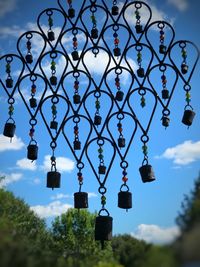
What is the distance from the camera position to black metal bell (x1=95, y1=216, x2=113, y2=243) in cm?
579

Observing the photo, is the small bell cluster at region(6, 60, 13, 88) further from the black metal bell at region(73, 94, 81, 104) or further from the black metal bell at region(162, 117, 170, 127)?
the black metal bell at region(162, 117, 170, 127)

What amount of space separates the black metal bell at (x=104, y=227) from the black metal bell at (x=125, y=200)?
0.30 m

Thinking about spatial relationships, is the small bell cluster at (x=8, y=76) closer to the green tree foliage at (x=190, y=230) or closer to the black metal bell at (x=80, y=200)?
the black metal bell at (x=80, y=200)

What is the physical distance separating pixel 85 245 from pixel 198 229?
15.6 metres

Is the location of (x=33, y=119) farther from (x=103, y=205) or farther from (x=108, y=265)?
(x=108, y=265)

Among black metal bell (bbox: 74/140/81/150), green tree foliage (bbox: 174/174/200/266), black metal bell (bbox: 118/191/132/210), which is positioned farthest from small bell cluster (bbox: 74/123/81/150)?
green tree foliage (bbox: 174/174/200/266)

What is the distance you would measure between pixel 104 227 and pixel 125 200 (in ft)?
1.61

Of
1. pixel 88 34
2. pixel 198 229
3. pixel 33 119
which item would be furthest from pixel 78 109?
pixel 198 229

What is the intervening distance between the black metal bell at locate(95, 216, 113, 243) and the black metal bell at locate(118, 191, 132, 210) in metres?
0.30

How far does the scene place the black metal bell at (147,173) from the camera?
604 cm

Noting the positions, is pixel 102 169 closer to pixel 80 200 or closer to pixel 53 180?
pixel 80 200

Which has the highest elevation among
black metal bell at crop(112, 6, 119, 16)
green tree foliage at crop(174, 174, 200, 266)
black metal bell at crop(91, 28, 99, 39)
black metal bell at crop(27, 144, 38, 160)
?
black metal bell at crop(112, 6, 119, 16)

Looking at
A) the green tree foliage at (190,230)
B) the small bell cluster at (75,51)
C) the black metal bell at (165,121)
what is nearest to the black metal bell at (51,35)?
the small bell cluster at (75,51)

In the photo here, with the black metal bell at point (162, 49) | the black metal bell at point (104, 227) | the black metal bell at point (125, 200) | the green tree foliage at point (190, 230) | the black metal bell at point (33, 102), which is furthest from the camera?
the black metal bell at point (33, 102)
